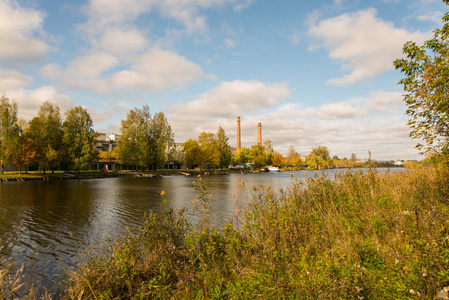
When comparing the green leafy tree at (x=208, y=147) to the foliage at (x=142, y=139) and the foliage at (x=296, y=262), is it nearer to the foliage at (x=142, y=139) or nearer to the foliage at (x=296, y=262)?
the foliage at (x=142, y=139)

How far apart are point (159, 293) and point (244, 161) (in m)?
108

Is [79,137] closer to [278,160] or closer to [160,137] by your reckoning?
[160,137]

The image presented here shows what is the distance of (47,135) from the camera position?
4947 centimetres

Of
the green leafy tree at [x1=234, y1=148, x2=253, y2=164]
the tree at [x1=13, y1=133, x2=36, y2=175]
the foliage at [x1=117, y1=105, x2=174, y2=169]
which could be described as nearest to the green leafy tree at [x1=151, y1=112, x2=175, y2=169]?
the foliage at [x1=117, y1=105, x2=174, y2=169]

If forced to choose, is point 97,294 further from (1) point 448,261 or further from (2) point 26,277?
(1) point 448,261

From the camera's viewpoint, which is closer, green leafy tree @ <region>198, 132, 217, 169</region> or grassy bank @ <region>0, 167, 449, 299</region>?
grassy bank @ <region>0, 167, 449, 299</region>

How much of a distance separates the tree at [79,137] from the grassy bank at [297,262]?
51972 mm

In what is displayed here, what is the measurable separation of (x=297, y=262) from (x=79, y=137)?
57181mm

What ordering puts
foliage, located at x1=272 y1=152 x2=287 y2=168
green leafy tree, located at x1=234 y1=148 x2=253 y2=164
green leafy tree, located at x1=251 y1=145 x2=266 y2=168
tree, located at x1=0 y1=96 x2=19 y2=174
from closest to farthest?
tree, located at x1=0 y1=96 x2=19 y2=174 → green leafy tree, located at x1=251 y1=145 x2=266 y2=168 → green leafy tree, located at x1=234 y1=148 x2=253 y2=164 → foliage, located at x1=272 y1=152 x2=287 y2=168

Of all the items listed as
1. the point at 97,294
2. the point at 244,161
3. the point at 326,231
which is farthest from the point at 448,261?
the point at 244,161

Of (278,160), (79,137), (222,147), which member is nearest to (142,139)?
(79,137)

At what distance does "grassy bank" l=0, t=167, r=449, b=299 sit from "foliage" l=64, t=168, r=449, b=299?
0.02 m

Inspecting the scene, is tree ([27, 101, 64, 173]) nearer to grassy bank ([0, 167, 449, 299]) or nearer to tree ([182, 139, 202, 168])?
tree ([182, 139, 202, 168])

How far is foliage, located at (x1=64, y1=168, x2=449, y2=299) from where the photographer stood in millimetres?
3260
